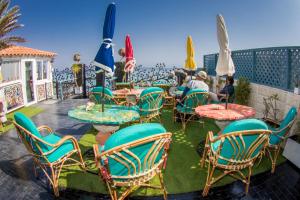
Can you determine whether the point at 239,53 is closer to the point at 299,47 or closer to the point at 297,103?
the point at 299,47

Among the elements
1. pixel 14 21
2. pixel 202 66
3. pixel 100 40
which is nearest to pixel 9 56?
pixel 14 21

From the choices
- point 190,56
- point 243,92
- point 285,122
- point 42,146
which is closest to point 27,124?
point 42,146

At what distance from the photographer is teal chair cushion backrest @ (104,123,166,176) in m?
2.19

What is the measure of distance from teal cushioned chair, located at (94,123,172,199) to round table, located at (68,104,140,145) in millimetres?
1058

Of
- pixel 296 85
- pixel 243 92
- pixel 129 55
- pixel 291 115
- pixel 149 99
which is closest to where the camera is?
pixel 291 115

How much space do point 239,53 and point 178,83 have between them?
3.09m

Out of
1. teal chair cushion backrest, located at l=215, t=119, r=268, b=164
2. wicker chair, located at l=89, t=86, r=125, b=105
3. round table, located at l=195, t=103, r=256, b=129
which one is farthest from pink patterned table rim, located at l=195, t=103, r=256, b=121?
wicker chair, located at l=89, t=86, r=125, b=105

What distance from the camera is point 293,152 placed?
3814mm

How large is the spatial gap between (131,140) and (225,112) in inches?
108

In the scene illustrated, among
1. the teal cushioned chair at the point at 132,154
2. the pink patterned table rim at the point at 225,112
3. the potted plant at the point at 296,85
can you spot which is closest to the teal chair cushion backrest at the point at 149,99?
the pink patterned table rim at the point at 225,112

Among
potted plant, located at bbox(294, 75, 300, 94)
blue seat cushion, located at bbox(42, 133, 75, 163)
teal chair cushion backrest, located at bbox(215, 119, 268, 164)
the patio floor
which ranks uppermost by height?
potted plant, located at bbox(294, 75, 300, 94)

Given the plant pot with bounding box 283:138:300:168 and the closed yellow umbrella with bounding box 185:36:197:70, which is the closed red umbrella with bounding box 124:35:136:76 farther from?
the plant pot with bounding box 283:138:300:168

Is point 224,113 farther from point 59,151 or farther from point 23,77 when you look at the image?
point 23,77

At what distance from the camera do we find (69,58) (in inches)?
438
